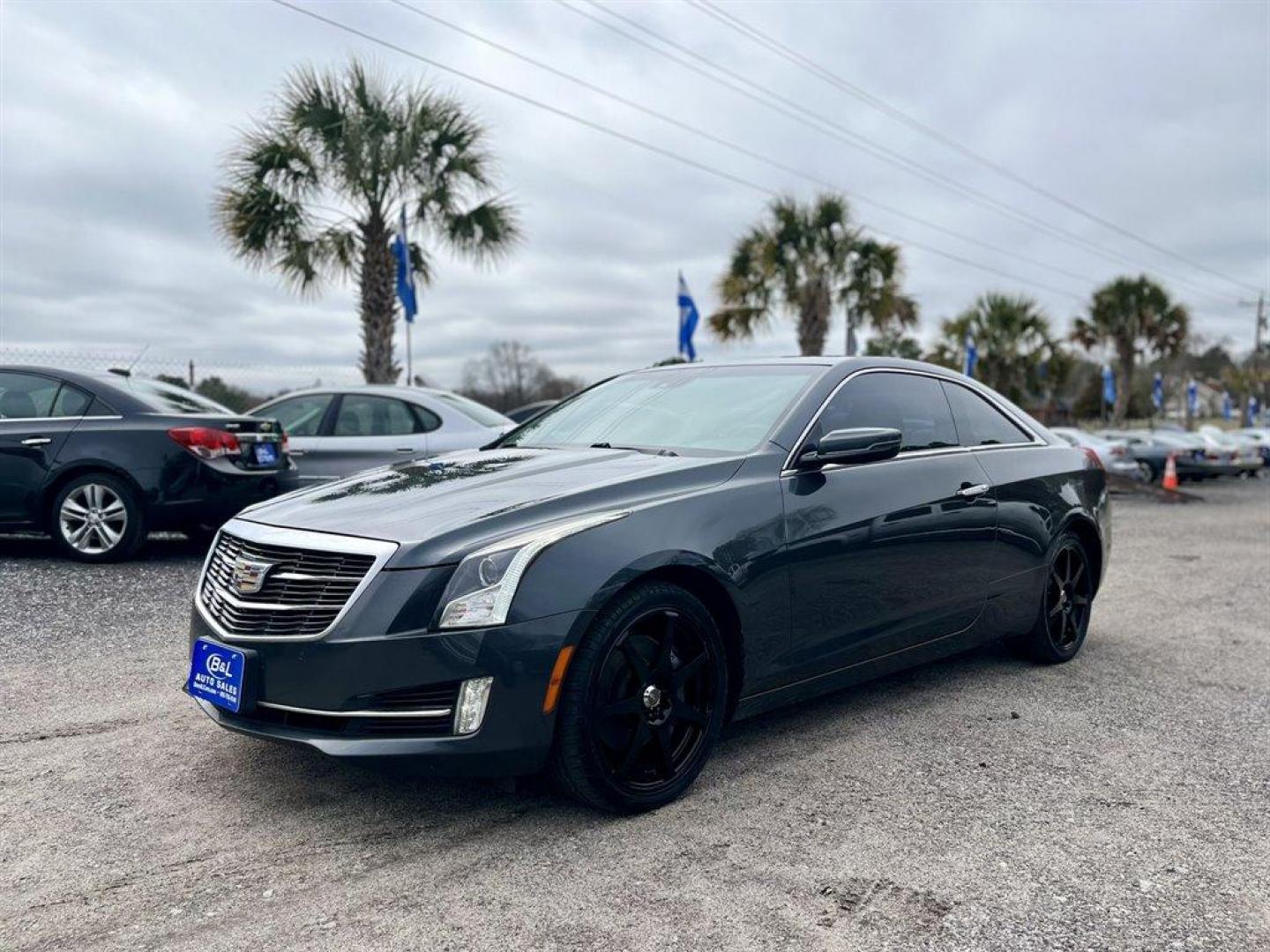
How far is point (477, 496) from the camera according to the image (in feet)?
11.2

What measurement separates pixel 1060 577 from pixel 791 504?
90.7 inches

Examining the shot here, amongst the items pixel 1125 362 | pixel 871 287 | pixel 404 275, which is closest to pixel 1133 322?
pixel 1125 362

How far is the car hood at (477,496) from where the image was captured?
3113 mm

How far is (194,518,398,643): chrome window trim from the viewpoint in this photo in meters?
3.01

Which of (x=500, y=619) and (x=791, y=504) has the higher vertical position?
Answer: (x=791, y=504)

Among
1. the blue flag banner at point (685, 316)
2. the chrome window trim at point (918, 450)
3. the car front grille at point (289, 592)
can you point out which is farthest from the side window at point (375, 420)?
the blue flag banner at point (685, 316)

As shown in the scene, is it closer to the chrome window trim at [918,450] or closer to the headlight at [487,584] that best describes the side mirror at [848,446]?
the chrome window trim at [918,450]

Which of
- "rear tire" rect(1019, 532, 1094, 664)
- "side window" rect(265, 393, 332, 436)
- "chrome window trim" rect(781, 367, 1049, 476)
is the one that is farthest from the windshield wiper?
"side window" rect(265, 393, 332, 436)

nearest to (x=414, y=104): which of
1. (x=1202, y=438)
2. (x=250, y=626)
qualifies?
(x=250, y=626)

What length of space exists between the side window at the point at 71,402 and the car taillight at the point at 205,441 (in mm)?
687

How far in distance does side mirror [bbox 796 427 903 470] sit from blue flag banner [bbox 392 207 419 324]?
13865 millimetres

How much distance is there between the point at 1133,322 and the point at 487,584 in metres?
43.1

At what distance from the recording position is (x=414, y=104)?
1641 cm

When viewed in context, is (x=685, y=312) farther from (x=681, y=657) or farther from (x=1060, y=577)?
(x=681, y=657)
